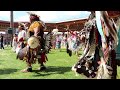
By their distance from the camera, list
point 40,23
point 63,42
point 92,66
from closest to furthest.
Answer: point 92,66
point 40,23
point 63,42

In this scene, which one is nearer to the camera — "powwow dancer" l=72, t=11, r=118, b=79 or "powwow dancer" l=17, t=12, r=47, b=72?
"powwow dancer" l=72, t=11, r=118, b=79

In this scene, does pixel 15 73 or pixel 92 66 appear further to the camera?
pixel 15 73

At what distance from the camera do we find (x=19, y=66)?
10602mm

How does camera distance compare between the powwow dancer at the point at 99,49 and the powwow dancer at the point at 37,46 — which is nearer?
the powwow dancer at the point at 99,49

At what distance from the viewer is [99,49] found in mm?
7836

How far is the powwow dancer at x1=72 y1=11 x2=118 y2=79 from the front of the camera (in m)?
7.34

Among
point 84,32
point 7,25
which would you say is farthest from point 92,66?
point 7,25

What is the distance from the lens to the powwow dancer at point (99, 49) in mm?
7344

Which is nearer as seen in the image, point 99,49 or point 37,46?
point 99,49

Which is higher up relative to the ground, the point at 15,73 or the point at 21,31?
the point at 21,31
